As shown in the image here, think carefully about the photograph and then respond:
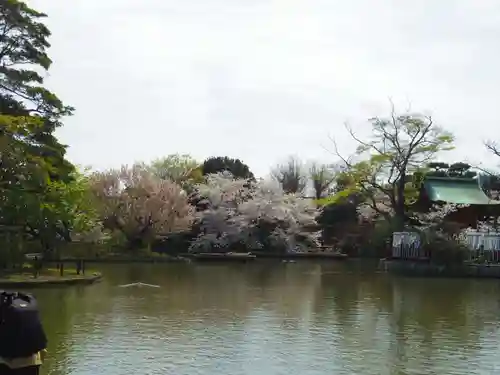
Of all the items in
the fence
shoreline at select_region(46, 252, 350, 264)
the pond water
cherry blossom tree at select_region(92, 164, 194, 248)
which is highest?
cherry blossom tree at select_region(92, 164, 194, 248)

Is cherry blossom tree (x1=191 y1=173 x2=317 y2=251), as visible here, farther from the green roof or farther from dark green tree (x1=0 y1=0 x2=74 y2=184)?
dark green tree (x1=0 y1=0 x2=74 y2=184)

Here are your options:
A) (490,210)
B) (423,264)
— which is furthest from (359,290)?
(490,210)

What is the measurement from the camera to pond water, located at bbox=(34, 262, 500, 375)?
30.5 feet

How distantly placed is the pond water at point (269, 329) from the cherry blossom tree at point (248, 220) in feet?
66.5

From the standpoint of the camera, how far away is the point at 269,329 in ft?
40.9

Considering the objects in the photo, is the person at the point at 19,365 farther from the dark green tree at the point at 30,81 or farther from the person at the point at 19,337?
the dark green tree at the point at 30,81

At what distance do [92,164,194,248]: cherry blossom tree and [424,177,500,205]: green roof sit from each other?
13927 mm

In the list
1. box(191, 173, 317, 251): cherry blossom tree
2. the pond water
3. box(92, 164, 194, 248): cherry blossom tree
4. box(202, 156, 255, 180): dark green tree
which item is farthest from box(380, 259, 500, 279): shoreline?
box(202, 156, 255, 180): dark green tree

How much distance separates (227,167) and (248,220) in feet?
33.3

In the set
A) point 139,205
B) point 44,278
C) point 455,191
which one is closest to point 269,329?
point 44,278

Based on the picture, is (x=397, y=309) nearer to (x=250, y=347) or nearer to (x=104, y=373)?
(x=250, y=347)

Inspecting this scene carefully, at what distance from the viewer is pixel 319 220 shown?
161 feet

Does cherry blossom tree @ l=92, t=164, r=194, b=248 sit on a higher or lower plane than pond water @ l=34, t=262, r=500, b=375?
higher

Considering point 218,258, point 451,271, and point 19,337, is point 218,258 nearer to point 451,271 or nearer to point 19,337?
point 451,271
